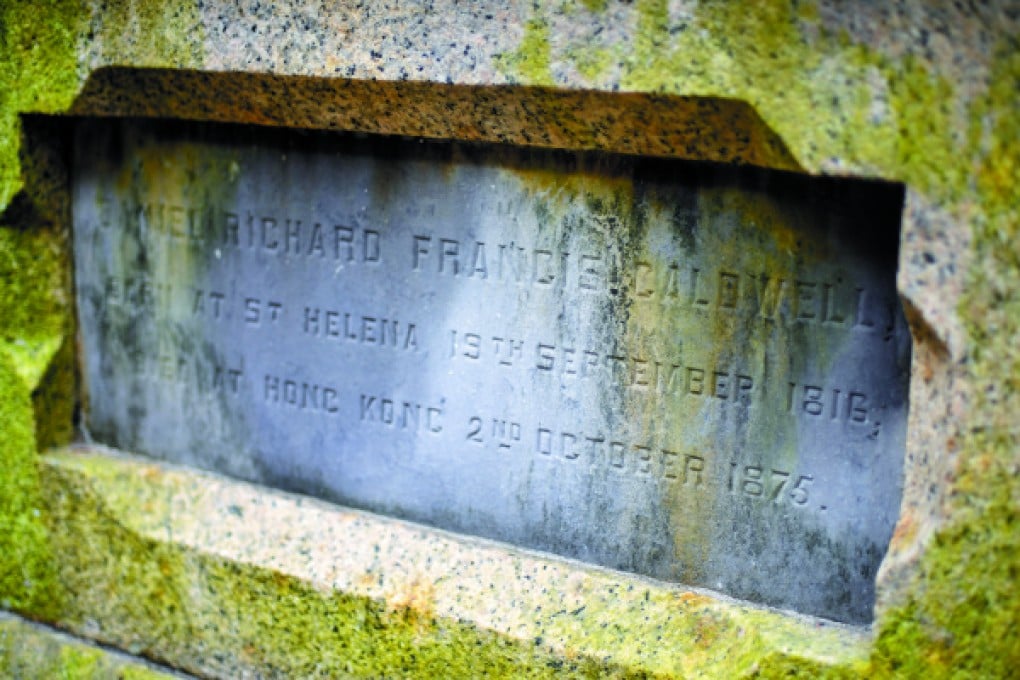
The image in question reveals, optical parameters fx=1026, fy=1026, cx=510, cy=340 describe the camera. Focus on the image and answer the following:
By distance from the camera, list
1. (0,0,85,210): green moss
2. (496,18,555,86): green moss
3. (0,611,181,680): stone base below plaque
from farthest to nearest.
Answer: (0,611,181,680): stone base below plaque
(0,0,85,210): green moss
(496,18,555,86): green moss

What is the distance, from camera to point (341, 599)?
2354 mm

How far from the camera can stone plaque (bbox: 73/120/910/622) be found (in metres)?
2.00

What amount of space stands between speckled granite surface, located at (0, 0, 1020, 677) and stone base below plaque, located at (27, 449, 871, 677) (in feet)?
0.04

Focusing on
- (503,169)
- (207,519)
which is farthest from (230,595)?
(503,169)

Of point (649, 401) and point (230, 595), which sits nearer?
point (649, 401)

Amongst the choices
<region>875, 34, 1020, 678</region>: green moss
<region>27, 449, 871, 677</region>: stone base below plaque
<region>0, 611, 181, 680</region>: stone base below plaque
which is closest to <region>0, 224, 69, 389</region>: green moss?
<region>27, 449, 871, 677</region>: stone base below plaque

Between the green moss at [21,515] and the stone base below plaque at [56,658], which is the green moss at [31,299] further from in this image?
the stone base below plaque at [56,658]

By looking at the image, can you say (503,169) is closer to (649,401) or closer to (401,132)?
(401,132)

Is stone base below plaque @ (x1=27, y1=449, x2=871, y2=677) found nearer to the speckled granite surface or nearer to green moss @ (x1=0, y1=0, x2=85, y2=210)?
the speckled granite surface

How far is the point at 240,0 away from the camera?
2195 mm

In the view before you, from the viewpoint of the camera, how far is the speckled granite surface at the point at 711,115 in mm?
1660

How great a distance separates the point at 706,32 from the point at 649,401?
30.3 inches

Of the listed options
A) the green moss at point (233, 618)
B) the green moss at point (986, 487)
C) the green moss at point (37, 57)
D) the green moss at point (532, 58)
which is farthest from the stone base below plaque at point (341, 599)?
the green moss at point (532, 58)

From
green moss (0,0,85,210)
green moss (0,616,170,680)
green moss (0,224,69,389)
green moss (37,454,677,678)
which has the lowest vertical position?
green moss (0,616,170,680)
